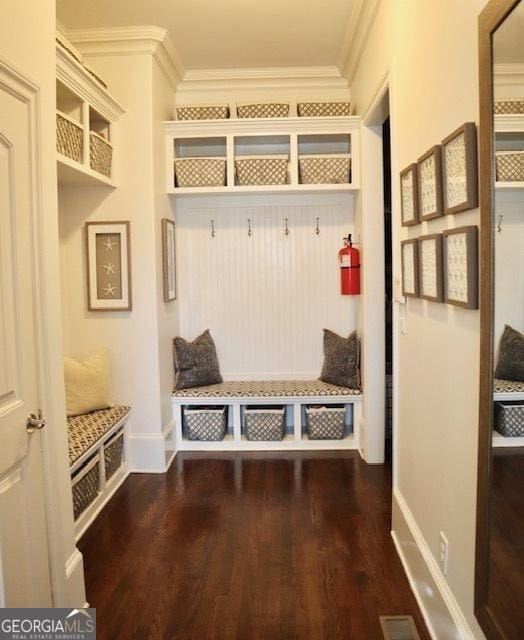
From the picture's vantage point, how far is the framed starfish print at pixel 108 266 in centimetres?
340

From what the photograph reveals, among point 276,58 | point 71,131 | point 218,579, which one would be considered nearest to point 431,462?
point 218,579

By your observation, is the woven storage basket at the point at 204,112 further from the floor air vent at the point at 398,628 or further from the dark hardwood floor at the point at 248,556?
the floor air vent at the point at 398,628

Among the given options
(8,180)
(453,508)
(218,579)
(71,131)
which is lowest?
(218,579)

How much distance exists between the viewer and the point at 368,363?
11.9ft

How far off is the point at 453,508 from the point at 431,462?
266mm

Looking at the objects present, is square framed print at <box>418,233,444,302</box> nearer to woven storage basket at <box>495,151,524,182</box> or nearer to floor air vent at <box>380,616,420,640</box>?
woven storage basket at <box>495,151,524,182</box>

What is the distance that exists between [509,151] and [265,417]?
2.95 meters

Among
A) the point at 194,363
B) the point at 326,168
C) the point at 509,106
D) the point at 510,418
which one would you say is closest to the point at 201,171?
the point at 326,168

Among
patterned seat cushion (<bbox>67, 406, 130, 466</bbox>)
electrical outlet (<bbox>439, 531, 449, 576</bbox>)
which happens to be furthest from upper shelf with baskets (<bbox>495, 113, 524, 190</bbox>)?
patterned seat cushion (<bbox>67, 406, 130, 466</bbox>)

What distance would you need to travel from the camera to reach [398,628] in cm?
194

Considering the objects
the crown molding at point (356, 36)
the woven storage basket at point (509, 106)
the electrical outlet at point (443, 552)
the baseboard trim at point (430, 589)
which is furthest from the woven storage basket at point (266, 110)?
the electrical outlet at point (443, 552)

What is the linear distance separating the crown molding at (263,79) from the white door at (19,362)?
250cm

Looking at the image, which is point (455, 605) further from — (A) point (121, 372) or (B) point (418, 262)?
(A) point (121, 372)

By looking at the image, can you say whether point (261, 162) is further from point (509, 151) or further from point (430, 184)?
point (509, 151)
